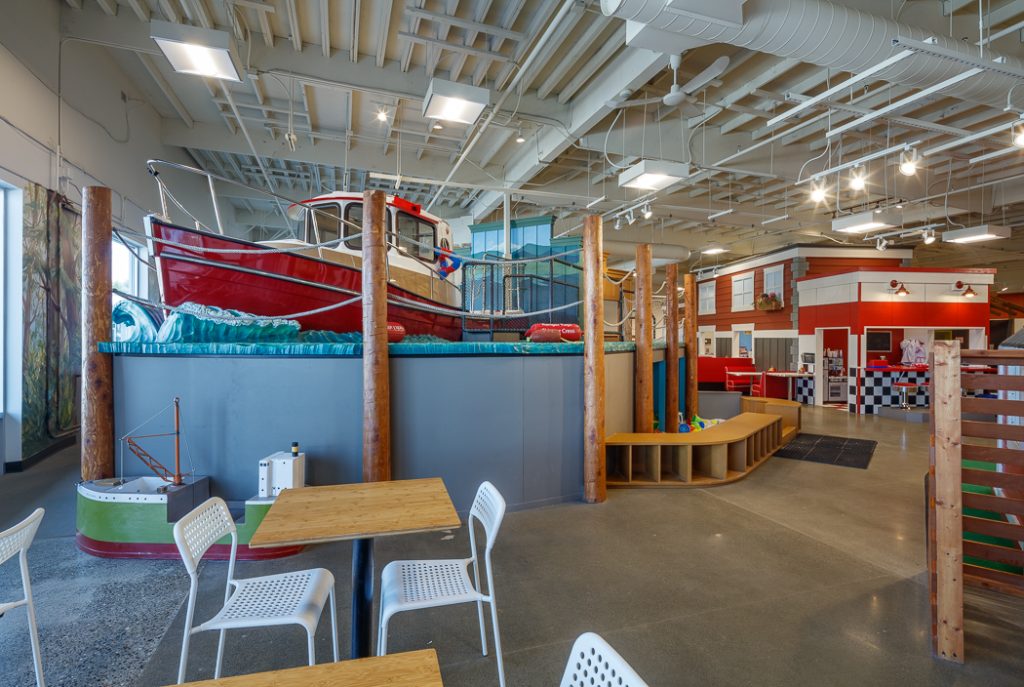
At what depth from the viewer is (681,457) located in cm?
538

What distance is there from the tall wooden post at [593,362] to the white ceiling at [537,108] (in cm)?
230

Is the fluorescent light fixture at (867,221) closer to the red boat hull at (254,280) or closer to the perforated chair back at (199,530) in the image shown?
the red boat hull at (254,280)

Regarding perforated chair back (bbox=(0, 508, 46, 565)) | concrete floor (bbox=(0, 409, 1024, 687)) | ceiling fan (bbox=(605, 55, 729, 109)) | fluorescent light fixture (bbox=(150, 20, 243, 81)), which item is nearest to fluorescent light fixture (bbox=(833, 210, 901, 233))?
ceiling fan (bbox=(605, 55, 729, 109))

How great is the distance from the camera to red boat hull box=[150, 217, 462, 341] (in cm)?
424

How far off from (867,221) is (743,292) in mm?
7776

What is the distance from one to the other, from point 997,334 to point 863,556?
21.8 m

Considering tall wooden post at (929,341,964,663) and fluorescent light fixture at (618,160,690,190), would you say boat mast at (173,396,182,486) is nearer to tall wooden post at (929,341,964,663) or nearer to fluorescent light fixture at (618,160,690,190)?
tall wooden post at (929,341,964,663)

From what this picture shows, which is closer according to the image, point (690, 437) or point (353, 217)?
point (690, 437)

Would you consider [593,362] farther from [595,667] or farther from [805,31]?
[595,667]

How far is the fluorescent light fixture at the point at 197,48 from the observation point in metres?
4.44

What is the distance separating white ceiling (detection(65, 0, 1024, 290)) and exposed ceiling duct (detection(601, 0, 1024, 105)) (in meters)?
0.19

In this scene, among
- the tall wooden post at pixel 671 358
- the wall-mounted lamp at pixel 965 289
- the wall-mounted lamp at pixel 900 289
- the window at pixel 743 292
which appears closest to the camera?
the tall wooden post at pixel 671 358

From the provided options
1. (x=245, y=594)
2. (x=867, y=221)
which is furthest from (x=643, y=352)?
(x=867, y=221)

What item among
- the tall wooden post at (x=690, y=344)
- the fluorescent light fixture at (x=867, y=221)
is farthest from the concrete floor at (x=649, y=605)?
the fluorescent light fixture at (x=867, y=221)
